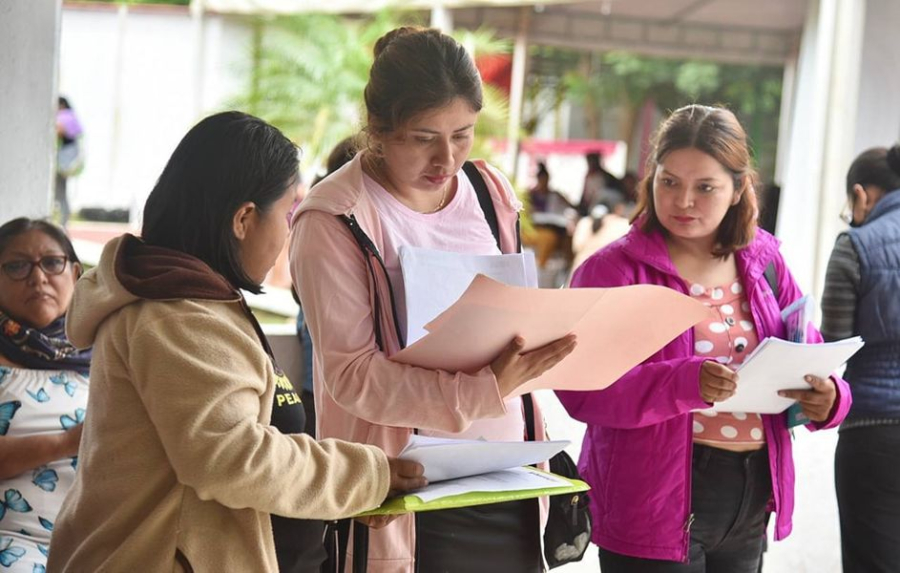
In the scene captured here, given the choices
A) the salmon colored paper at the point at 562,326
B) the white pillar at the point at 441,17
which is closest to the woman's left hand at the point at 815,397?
the salmon colored paper at the point at 562,326

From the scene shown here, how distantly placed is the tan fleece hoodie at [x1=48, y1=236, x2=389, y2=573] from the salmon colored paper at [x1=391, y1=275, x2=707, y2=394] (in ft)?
1.03

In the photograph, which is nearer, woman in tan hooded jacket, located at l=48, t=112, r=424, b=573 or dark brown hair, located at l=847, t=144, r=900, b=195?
woman in tan hooded jacket, located at l=48, t=112, r=424, b=573

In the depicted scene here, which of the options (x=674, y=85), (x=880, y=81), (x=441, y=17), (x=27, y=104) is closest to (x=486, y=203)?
(x=27, y=104)

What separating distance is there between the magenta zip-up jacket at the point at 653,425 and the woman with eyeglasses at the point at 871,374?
25.2 inches

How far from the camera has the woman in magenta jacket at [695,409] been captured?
2.54m

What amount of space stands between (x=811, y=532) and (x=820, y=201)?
8.67ft

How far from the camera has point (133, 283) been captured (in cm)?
167

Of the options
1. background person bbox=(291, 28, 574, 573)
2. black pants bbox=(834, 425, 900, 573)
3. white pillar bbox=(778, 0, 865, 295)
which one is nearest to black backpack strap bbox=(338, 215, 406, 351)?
background person bbox=(291, 28, 574, 573)

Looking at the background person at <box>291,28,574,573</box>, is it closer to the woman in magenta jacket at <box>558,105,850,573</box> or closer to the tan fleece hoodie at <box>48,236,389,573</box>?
the tan fleece hoodie at <box>48,236,389,573</box>

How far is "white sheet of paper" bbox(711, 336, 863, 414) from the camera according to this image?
2381 mm

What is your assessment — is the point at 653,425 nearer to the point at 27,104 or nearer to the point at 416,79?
the point at 416,79

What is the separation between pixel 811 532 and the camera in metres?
4.47

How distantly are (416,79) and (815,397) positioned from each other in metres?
1.17

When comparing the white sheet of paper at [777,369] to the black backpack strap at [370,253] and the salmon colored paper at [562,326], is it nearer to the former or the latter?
the salmon colored paper at [562,326]
